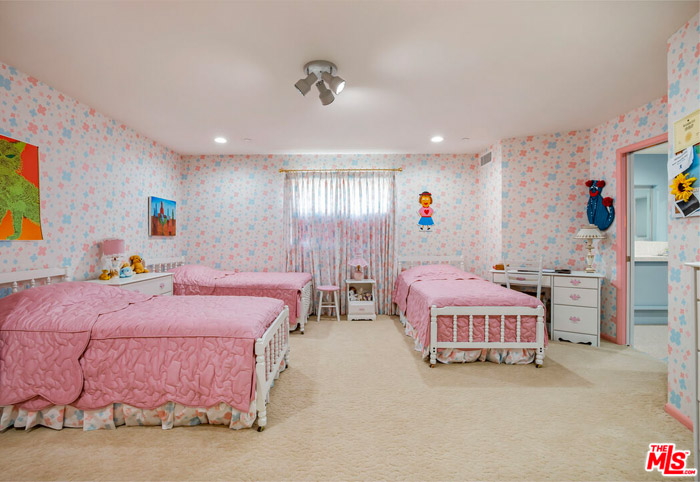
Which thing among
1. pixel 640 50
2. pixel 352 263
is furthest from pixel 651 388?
pixel 352 263

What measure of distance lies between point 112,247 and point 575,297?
17.9ft

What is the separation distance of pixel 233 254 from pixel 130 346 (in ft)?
11.4

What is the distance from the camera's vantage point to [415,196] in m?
5.61

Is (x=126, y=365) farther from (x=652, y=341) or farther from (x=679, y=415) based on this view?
(x=652, y=341)

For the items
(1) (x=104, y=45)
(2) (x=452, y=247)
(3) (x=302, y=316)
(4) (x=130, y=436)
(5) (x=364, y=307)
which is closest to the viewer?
(4) (x=130, y=436)

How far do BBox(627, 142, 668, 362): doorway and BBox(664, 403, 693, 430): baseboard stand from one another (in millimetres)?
1571

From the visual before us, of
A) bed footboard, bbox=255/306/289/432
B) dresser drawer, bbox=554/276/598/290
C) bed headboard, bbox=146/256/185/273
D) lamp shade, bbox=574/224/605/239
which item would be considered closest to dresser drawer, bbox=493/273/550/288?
dresser drawer, bbox=554/276/598/290

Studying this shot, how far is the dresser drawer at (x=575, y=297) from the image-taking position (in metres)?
3.94

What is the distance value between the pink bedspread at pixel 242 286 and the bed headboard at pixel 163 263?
1.02 ft

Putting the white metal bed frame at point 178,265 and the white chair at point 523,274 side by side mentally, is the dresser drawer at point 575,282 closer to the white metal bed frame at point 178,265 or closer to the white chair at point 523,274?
the white chair at point 523,274

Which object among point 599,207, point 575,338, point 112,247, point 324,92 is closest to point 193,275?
point 112,247

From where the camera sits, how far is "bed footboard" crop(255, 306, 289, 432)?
2189mm

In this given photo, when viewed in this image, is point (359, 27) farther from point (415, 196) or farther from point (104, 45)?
point (415, 196)

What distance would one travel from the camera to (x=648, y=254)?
17.6 ft
